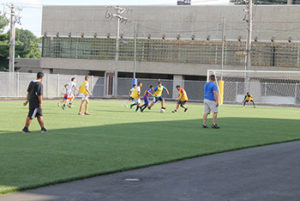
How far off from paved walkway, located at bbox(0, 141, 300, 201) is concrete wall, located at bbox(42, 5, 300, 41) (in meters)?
51.7

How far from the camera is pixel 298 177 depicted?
27.8ft

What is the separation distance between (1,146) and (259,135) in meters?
8.33

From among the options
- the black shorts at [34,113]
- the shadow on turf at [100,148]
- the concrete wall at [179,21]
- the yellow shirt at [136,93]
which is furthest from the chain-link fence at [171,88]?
the black shorts at [34,113]

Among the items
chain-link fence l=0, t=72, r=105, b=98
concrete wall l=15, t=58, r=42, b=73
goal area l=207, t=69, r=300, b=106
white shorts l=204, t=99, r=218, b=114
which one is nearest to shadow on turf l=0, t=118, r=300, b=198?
white shorts l=204, t=99, r=218, b=114

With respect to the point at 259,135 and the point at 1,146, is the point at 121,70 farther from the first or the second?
the point at 1,146

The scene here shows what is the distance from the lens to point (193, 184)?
768 centimetres

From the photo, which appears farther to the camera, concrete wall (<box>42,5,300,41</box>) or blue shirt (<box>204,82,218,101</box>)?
concrete wall (<box>42,5,300,41</box>)

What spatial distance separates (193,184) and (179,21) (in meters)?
58.0

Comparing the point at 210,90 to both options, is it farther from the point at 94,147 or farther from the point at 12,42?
the point at 12,42

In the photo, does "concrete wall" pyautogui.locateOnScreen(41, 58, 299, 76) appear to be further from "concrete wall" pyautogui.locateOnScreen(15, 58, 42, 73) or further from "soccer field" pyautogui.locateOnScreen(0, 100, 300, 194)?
"soccer field" pyautogui.locateOnScreen(0, 100, 300, 194)

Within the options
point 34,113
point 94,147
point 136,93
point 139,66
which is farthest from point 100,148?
point 139,66

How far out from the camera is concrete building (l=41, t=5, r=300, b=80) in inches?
2354

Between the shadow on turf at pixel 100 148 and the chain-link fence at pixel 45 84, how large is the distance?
2753 centimetres

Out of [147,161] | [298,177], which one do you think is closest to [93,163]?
[147,161]
